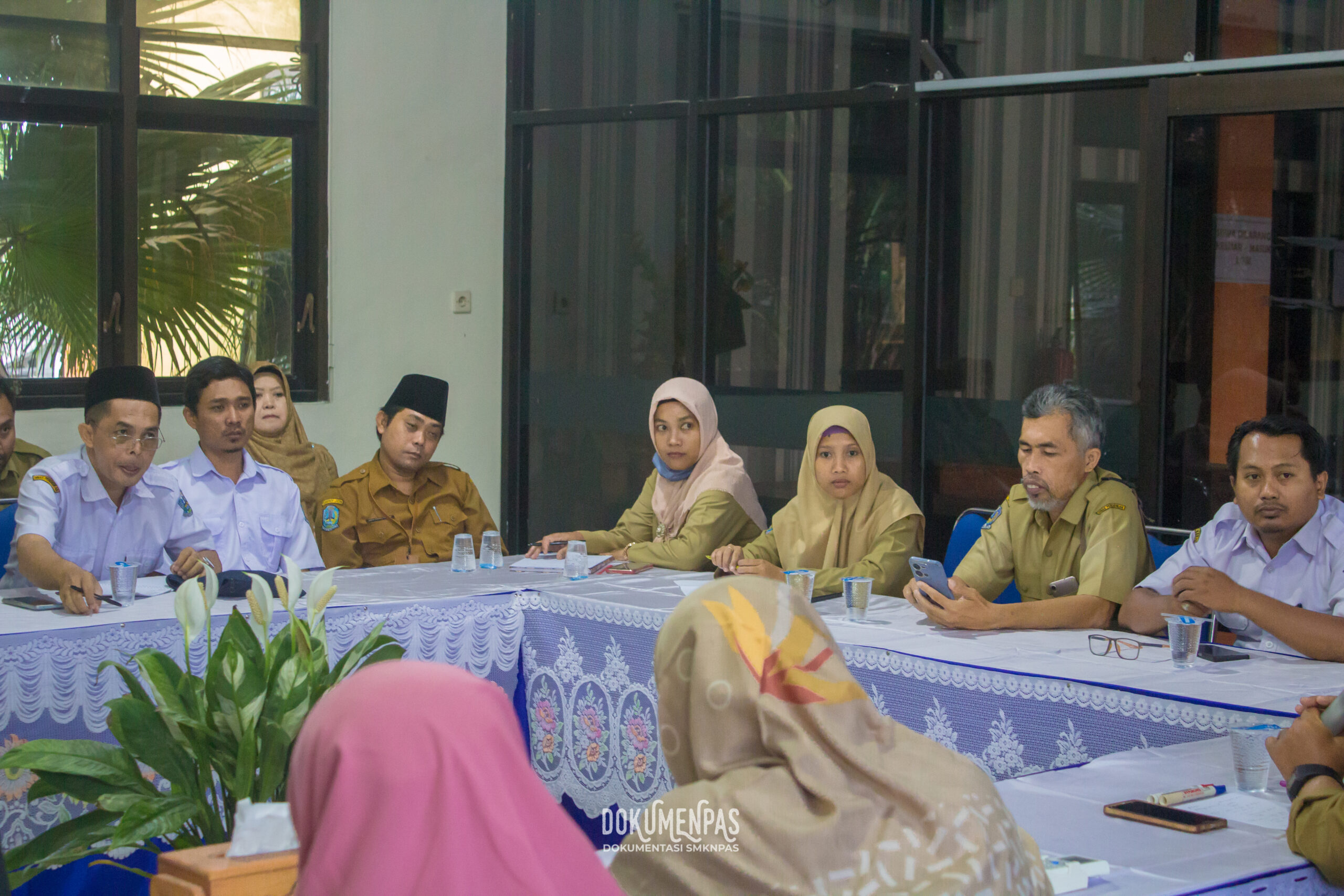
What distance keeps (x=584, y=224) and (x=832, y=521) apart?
257 centimetres

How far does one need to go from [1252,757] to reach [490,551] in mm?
2353

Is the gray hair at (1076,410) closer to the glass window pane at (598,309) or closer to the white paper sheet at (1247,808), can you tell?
the white paper sheet at (1247,808)

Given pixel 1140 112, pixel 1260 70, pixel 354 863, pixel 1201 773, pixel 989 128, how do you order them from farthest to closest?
pixel 989 128 → pixel 1140 112 → pixel 1260 70 → pixel 1201 773 → pixel 354 863

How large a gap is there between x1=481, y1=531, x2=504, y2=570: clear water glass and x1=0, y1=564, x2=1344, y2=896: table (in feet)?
0.17

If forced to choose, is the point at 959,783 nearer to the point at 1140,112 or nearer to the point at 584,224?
the point at 1140,112

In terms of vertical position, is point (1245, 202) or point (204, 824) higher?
point (1245, 202)

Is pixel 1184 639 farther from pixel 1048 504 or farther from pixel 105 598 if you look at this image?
Answer: pixel 105 598

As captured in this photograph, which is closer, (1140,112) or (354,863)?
(354,863)

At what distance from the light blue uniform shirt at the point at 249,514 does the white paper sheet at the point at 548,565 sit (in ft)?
1.92

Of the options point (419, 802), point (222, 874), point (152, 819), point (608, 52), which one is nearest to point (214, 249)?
point (608, 52)

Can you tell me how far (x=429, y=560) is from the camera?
409 centimetres

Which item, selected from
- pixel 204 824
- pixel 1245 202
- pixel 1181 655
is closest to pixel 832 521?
pixel 1181 655

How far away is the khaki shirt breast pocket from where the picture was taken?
4.07 m

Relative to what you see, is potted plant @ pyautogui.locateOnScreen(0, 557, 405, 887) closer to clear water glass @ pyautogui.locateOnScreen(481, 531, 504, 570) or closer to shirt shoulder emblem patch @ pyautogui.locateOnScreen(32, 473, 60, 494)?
shirt shoulder emblem patch @ pyautogui.locateOnScreen(32, 473, 60, 494)
